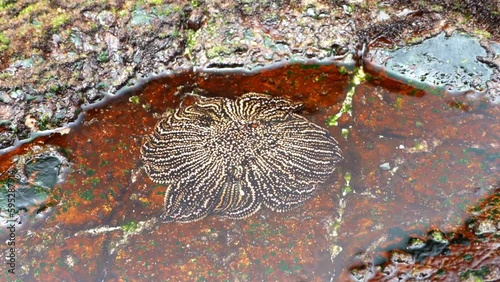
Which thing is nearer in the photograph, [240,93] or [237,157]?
[237,157]

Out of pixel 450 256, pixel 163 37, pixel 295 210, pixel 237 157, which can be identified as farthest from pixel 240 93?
pixel 450 256

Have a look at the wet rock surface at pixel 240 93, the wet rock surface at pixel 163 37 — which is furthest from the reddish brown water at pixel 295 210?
the wet rock surface at pixel 163 37

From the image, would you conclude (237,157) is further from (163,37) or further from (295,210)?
(163,37)

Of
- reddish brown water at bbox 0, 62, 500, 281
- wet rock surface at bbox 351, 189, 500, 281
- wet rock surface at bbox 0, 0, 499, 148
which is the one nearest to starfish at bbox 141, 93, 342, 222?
reddish brown water at bbox 0, 62, 500, 281

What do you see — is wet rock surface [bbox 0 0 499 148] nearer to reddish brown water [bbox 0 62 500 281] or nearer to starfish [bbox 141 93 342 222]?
reddish brown water [bbox 0 62 500 281]

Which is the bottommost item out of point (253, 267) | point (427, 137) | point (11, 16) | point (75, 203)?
point (253, 267)

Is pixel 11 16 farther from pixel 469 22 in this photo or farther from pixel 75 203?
pixel 469 22

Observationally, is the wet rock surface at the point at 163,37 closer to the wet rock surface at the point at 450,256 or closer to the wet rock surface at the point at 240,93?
the wet rock surface at the point at 240,93

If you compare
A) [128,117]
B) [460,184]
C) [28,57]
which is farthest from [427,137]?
[28,57]
